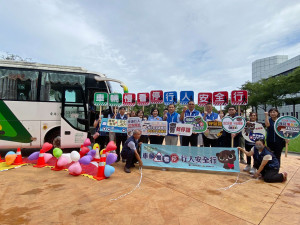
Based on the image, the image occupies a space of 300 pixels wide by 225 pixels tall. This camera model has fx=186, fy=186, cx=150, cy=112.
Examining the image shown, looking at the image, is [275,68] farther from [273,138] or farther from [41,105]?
[41,105]

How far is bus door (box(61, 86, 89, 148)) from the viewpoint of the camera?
6.74 meters

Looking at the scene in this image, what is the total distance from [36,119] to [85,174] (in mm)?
3375

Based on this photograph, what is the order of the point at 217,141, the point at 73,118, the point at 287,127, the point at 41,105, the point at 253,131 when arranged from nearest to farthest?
1. the point at 287,127
2. the point at 253,131
3. the point at 217,141
4. the point at 41,105
5. the point at 73,118

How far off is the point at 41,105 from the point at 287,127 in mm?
7524

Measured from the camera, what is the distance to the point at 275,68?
36.6 metres

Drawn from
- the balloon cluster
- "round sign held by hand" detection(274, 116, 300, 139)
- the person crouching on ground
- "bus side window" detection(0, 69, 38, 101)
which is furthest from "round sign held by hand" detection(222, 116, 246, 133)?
"bus side window" detection(0, 69, 38, 101)

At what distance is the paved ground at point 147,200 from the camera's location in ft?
8.68

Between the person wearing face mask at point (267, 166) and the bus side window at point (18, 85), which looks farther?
the bus side window at point (18, 85)

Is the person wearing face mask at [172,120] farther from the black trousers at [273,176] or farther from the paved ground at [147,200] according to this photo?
the black trousers at [273,176]

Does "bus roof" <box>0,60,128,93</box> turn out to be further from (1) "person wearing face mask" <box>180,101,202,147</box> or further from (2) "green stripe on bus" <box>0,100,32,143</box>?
(1) "person wearing face mask" <box>180,101,202,147</box>

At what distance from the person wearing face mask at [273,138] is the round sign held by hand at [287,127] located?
0.12 meters

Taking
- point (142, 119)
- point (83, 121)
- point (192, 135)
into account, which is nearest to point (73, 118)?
point (83, 121)

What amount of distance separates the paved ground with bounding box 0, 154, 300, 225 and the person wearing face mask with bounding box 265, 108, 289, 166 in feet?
2.38

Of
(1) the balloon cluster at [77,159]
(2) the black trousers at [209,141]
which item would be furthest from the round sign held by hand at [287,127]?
(1) the balloon cluster at [77,159]
